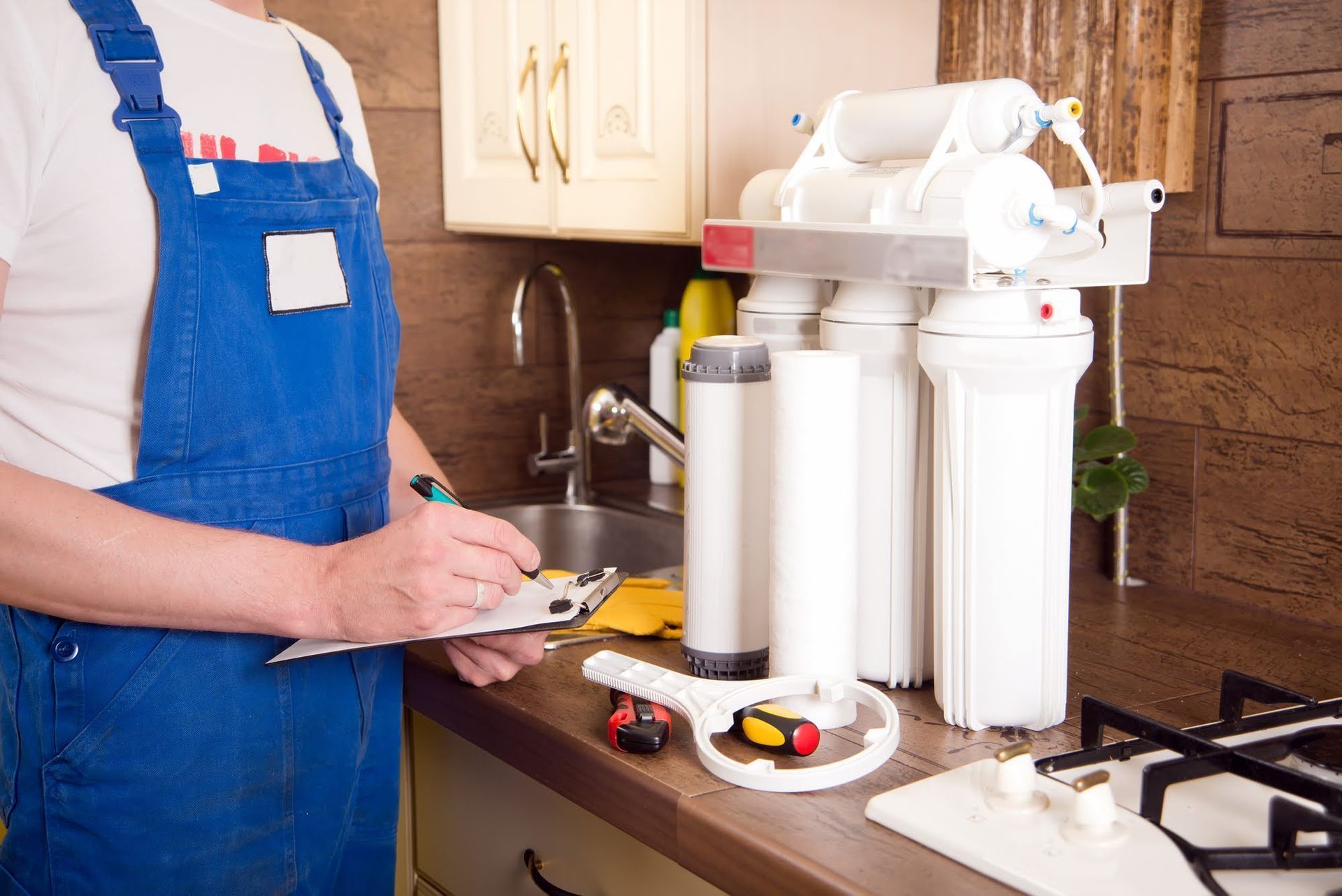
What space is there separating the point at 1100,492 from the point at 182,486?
102cm

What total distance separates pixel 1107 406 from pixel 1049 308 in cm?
68

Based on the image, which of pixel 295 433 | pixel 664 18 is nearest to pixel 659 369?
pixel 664 18

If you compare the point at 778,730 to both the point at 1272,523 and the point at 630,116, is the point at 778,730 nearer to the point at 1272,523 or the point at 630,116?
the point at 1272,523

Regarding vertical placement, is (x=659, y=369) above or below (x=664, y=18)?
below

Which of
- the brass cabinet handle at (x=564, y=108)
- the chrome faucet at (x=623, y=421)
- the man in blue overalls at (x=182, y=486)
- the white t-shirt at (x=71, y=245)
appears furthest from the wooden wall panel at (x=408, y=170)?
the white t-shirt at (x=71, y=245)

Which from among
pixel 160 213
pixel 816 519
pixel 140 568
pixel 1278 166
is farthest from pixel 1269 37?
pixel 140 568

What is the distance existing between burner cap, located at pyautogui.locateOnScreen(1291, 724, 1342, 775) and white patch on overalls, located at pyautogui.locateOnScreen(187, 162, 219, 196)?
3.13ft

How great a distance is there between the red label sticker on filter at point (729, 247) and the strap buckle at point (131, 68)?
484mm

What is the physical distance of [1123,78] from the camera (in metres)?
1.46

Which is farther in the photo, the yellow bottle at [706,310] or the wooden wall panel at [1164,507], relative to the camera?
the yellow bottle at [706,310]

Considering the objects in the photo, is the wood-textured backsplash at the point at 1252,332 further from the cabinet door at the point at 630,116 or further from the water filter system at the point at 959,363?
the cabinet door at the point at 630,116

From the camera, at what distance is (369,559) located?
40.9 inches

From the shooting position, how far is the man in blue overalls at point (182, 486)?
1.02 meters

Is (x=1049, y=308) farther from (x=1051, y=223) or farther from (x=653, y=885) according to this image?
(x=653, y=885)
